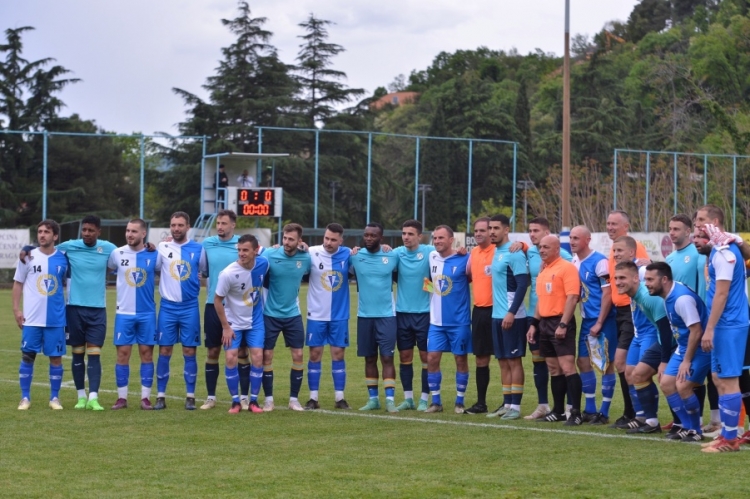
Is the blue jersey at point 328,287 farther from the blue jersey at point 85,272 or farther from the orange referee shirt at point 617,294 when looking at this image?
the orange referee shirt at point 617,294

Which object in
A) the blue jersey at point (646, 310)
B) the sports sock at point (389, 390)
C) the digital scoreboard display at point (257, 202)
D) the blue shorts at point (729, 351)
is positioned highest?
the digital scoreboard display at point (257, 202)

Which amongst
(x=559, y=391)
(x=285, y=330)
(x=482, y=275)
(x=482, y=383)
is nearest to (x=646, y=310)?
(x=559, y=391)

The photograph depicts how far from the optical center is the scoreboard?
37.7 metres

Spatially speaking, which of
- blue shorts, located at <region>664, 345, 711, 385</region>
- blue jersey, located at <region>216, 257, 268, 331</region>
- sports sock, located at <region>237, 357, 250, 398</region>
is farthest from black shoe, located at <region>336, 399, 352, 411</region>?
blue shorts, located at <region>664, 345, 711, 385</region>

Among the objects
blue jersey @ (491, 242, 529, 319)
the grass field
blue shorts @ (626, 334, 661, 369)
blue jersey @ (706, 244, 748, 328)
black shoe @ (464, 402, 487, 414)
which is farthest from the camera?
black shoe @ (464, 402, 487, 414)

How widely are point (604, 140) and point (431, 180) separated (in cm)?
1191

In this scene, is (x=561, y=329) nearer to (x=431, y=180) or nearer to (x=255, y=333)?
(x=255, y=333)

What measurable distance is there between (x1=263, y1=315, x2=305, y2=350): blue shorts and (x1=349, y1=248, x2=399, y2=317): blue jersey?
0.73 meters

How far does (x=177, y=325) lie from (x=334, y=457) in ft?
12.3

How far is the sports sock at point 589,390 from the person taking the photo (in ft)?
35.7

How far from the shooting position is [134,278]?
38.9 ft

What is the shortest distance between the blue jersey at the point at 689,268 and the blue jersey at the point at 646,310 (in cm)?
34

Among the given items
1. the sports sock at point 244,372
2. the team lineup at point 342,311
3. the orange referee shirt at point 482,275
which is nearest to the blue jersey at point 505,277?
Answer: the team lineup at point 342,311

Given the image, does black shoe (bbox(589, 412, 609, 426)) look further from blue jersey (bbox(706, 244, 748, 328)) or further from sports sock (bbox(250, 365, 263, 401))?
sports sock (bbox(250, 365, 263, 401))
